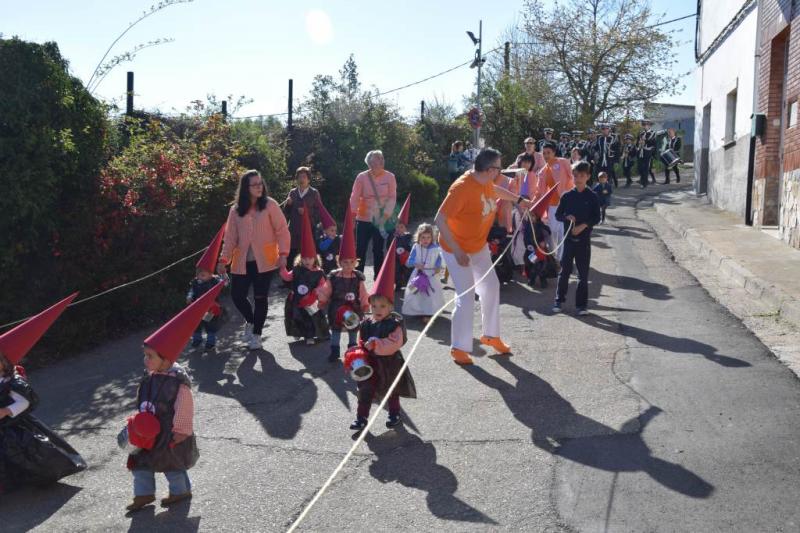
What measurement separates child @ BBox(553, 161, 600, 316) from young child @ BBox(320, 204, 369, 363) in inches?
107

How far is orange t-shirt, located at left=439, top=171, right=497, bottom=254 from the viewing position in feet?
23.3

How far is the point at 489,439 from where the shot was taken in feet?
17.7

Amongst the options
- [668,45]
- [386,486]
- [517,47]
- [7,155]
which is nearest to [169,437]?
[386,486]

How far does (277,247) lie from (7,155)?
9.55 ft

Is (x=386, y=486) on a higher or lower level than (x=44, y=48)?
lower

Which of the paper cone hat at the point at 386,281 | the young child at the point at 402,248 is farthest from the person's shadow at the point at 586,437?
the young child at the point at 402,248

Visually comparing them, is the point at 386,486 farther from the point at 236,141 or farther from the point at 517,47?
the point at 517,47

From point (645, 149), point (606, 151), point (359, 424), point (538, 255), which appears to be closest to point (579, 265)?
point (538, 255)

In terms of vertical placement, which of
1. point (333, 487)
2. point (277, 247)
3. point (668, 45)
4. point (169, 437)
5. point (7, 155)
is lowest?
point (333, 487)

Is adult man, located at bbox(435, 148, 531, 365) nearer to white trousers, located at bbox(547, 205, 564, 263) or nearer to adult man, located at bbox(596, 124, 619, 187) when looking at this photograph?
white trousers, located at bbox(547, 205, 564, 263)

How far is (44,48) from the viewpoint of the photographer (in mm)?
8836

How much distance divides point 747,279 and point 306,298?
218 inches

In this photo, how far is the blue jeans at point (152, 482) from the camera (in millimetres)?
4664

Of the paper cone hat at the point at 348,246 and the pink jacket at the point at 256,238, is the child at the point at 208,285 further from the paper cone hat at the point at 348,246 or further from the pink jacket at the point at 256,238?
the paper cone hat at the point at 348,246
